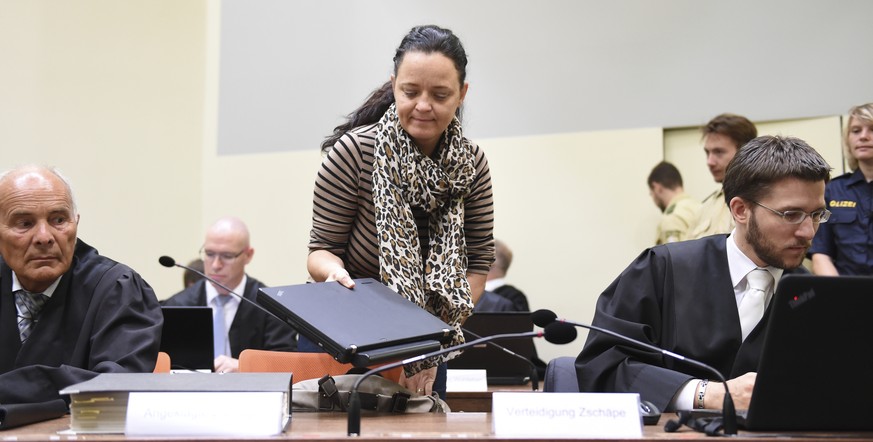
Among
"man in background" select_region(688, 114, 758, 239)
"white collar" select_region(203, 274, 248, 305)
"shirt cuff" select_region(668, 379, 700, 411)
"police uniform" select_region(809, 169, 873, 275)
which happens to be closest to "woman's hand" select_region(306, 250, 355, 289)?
"shirt cuff" select_region(668, 379, 700, 411)

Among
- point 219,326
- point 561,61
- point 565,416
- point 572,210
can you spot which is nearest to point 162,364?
point 565,416

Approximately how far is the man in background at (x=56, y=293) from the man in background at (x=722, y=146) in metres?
2.81

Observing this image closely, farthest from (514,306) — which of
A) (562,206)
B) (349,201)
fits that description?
(349,201)

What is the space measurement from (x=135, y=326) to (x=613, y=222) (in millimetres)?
4082

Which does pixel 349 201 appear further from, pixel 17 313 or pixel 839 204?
pixel 839 204

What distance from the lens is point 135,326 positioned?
7.23 feet

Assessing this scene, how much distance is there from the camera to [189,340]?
333 cm

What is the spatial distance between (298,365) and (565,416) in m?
0.94

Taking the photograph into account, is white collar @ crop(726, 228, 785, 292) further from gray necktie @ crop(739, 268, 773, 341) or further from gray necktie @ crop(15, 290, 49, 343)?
gray necktie @ crop(15, 290, 49, 343)

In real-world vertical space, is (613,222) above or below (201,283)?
above

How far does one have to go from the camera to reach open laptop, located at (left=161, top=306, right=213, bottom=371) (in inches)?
130

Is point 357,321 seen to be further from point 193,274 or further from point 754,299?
point 193,274

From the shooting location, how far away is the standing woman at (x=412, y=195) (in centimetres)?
213

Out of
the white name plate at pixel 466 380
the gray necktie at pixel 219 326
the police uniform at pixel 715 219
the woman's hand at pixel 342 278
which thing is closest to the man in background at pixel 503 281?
the police uniform at pixel 715 219
